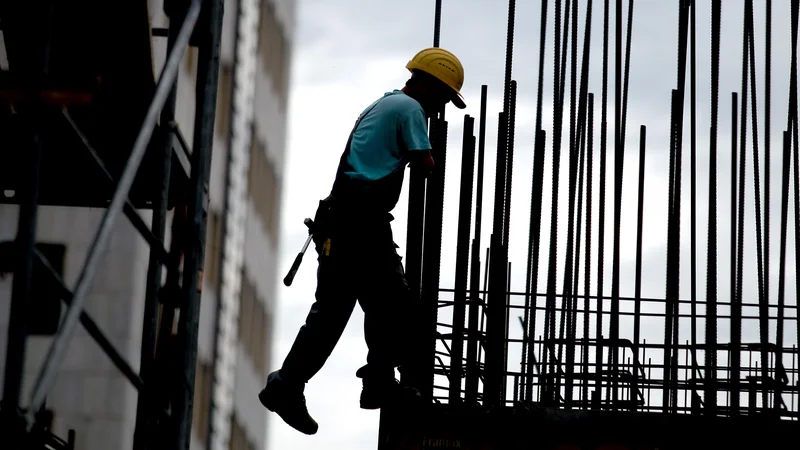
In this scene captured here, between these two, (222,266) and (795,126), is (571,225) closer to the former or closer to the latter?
(795,126)

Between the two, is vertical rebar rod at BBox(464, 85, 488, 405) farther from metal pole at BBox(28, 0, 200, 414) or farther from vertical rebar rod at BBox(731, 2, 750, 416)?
metal pole at BBox(28, 0, 200, 414)

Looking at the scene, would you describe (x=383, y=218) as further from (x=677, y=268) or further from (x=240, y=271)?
(x=240, y=271)

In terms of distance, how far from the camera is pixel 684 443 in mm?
9742

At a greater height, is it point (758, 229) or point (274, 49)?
point (274, 49)

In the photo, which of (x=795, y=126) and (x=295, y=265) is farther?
(x=795, y=126)

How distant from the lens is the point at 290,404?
8.49 m

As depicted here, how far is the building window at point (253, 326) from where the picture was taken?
40.2m

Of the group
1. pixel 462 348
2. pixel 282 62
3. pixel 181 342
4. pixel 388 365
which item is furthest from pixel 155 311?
pixel 282 62

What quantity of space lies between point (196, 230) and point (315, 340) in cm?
167

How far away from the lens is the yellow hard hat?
8508 millimetres

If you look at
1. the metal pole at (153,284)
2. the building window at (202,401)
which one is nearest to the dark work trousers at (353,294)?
the metal pole at (153,284)

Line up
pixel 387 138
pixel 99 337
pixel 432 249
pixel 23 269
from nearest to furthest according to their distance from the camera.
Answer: pixel 23 269 < pixel 99 337 < pixel 387 138 < pixel 432 249

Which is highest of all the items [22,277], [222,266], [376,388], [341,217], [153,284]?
[222,266]

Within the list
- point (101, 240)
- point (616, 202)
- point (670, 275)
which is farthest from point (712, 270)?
point (101, 240)
